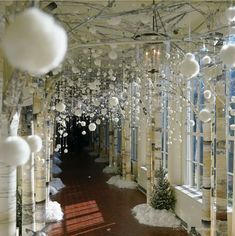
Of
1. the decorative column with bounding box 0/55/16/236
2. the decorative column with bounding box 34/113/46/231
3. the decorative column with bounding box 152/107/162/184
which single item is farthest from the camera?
the decorative column with bounding box 152/107/162/184

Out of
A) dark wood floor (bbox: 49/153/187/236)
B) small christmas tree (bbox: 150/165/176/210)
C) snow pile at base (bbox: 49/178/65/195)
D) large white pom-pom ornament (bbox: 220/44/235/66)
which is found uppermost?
large white pom-pom ornament (bbox: 220/44/235/66)

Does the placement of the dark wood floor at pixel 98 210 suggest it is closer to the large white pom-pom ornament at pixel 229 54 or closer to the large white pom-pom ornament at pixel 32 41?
the large white pom-pom ornament at pixel 229 54

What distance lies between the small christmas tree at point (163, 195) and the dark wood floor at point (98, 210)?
760 mm

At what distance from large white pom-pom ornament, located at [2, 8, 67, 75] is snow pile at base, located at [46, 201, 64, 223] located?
8327mm

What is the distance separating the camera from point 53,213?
934cm

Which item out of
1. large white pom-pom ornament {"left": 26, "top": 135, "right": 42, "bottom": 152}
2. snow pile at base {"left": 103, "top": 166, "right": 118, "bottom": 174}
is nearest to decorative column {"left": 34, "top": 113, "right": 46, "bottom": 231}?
large white pom-pom ornament {"left": 26, "top": 135, "right": 42, "bottom": 152}

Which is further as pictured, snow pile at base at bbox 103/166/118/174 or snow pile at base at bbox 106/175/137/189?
snow pile at base at bbox 103/166/118/174

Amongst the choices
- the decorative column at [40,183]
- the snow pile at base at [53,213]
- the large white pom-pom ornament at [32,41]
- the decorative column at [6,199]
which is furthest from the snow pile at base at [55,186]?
the large white pom-pom ornament at [32,41]

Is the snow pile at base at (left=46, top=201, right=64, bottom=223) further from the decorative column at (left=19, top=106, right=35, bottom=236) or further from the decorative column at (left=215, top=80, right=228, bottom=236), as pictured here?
the decorative column at (left=215, top=80, right=228, bottom=236)

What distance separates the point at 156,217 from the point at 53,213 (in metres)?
2.58

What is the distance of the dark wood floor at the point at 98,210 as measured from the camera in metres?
8.27

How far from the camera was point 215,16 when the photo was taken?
5922 millimetres

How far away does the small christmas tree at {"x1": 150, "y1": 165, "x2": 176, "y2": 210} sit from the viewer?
9.25 m

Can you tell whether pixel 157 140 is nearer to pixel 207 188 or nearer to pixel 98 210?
pixel 98 210
